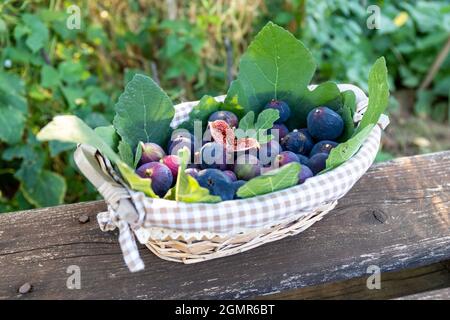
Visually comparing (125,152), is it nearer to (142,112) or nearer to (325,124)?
(142,112)

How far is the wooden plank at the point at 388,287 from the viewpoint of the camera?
39.1 inches

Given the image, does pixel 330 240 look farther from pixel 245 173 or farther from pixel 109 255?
pixel 109 255

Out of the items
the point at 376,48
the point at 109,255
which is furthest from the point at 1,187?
the point at 376,48

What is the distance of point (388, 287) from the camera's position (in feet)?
3.40

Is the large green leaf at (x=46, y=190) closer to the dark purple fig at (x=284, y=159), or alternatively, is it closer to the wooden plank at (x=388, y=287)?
the wooden plank at (x=388, y=287)

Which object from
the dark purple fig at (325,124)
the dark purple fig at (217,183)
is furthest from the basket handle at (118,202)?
the dark purple fig at (325,124)

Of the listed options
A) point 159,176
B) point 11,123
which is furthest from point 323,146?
point 11,123

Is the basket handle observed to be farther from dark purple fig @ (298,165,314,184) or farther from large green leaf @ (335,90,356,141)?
large green leaf @ (335,90,356,141)

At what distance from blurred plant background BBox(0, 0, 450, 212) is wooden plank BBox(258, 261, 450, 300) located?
30.0 inches

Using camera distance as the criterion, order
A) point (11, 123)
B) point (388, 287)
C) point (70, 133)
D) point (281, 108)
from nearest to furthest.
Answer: point (70, 133)
point (281, 108)
point (388, 287)
point (11, 123)

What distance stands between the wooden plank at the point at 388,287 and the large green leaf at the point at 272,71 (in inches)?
14.4

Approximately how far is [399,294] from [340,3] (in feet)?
4.69

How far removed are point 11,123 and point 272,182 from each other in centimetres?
100

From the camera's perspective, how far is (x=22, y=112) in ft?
4.91
